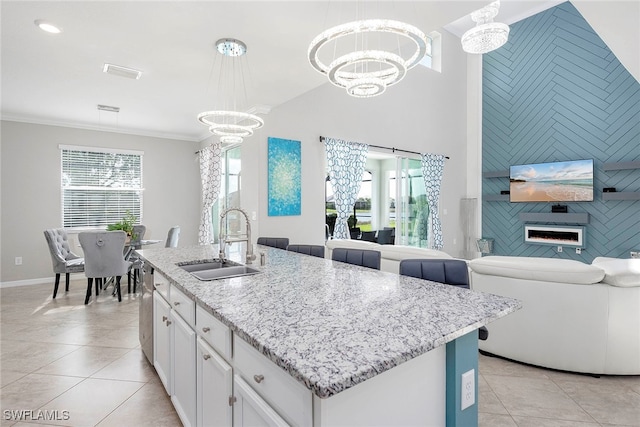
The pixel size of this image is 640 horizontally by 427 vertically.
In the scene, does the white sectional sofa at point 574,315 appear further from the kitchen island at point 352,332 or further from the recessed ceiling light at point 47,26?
the recessed ceiling light at point 47,26

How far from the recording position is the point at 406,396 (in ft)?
3.53

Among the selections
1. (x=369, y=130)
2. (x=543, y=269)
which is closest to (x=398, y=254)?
(x=543, y=269)

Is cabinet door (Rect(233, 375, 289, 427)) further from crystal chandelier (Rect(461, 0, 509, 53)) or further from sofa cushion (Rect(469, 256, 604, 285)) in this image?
crystal chandelier (Rect(461, 0, 509, 53))

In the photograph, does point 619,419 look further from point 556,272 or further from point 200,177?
point 200,177

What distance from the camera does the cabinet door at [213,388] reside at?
1.29 m

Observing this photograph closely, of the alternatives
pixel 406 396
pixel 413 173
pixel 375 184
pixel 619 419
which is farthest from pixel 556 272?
pixel 375 184

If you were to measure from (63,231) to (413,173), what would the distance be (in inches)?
253

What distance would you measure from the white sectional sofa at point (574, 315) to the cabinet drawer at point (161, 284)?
2.53 metres

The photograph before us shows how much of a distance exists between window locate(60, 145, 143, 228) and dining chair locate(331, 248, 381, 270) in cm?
531

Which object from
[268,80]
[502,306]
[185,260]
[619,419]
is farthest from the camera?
[268,80]

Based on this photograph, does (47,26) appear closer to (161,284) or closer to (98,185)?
(161,284)

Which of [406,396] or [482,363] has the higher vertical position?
[406,396]

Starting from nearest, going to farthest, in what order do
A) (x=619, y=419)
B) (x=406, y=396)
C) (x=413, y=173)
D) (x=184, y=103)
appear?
1. (x=406, y=396)
2. (x=619, y=419)
3. (x=184, y=103)
4. (x=413, y=173)

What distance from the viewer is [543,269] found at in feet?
8.47
